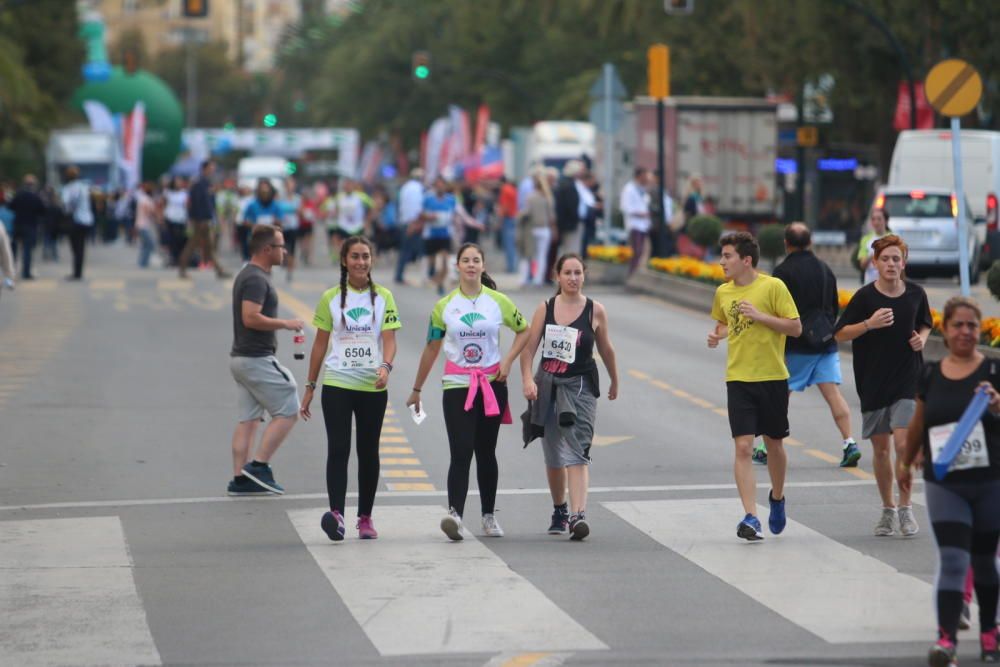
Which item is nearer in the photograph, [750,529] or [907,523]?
[750,529]

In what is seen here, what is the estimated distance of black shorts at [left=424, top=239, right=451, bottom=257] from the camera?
3138 centimetres

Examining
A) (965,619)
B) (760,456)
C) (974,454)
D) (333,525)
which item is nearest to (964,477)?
(974,454)

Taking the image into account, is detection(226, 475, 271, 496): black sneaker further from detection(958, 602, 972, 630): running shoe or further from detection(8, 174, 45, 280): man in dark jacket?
detection(8, 174, 45, 280): man in dark jacket

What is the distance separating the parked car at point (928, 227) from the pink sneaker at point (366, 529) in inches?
891

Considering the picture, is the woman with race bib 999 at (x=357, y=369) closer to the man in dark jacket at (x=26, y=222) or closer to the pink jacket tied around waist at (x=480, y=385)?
the pink jacket tied around waist at (x=480, y=385)

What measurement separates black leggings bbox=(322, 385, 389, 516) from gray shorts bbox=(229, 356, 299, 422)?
63.0 inches

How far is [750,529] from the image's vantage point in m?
10.9

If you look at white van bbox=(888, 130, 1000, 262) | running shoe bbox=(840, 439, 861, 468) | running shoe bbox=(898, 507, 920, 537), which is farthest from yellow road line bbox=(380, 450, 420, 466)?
white van bbox=(888, 130, 1000, 262)

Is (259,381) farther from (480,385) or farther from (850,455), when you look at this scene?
(850,455)

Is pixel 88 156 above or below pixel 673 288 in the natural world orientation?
above

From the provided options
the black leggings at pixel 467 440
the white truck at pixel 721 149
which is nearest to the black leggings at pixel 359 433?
the black leggings at pixel 467 440

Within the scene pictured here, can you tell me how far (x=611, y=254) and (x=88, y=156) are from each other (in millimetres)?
42005

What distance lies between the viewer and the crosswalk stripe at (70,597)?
27.1 ft

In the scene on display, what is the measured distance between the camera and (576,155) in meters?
54.0
